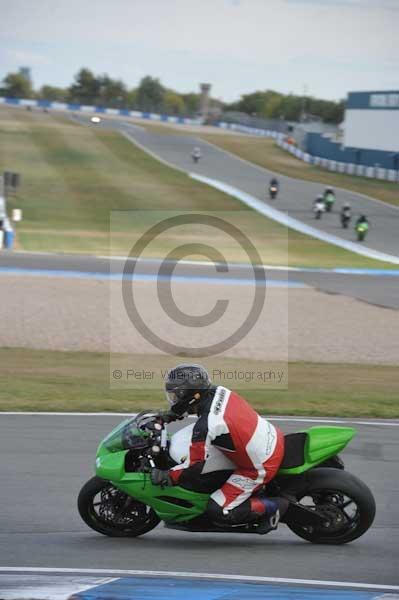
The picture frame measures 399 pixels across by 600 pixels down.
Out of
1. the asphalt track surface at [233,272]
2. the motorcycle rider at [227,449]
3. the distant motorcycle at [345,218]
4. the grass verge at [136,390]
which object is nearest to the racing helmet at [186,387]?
the motorcycle rider at [227,449]

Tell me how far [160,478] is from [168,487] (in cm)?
13

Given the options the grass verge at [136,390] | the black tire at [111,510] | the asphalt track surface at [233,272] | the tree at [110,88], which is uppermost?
the tree at [110,88]

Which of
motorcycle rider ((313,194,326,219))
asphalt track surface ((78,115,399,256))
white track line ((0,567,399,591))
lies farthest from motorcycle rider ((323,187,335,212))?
white track line ((0,567,399,591))

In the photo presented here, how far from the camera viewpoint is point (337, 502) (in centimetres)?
734

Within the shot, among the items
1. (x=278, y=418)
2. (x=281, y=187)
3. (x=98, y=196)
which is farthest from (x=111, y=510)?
(x=281, y=187)

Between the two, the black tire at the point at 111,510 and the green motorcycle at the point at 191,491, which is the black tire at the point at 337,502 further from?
the black tire at the point at 111,510

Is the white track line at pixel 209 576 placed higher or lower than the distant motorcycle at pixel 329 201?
lower

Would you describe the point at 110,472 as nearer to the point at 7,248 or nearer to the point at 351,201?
the point at 7,248

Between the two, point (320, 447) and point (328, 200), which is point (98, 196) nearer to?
point (328, 200)

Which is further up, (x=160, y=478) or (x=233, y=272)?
(x=160, y=478)

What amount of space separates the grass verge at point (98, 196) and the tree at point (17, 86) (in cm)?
9868

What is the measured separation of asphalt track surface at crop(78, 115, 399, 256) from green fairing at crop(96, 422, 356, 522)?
31.4 m

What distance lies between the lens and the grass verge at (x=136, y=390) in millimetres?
12969

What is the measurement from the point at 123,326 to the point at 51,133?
6670 cm
